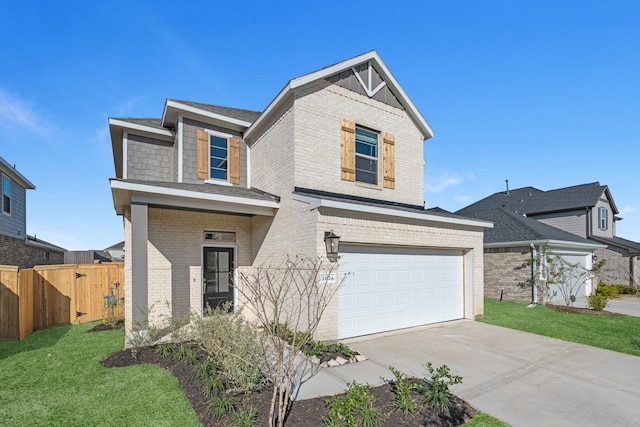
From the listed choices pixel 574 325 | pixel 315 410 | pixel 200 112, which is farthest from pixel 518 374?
pixel 200 112

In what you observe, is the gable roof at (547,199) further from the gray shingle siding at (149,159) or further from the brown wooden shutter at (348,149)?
the gray shingle siding at (149,159)

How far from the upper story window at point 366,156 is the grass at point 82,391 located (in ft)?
23.6

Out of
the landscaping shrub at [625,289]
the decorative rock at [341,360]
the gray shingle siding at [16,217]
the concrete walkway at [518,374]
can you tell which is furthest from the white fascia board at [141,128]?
the landscaping shrub at [625,289]

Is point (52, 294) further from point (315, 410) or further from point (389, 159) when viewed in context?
point (389, 159)

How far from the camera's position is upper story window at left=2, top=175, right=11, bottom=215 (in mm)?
14587

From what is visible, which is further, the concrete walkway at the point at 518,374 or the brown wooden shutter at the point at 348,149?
the brown wooden shutter at the point at 348,149

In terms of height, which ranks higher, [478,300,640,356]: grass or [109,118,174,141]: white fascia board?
[109,118,174,141]: white fascia board

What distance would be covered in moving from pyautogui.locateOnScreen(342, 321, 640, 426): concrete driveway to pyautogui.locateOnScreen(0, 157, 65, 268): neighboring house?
54.3 ft

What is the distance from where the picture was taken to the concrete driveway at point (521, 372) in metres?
4.24

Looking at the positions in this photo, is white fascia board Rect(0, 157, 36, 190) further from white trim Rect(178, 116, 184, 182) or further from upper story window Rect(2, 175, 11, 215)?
white trim Rect(178, 116, 184, 182)

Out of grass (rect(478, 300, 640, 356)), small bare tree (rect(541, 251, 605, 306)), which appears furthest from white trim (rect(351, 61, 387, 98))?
small bare tree (rect(541, 251, 605, 306))

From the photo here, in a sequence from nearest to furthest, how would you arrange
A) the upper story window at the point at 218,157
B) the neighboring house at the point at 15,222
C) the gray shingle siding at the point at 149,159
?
the upper story window at the point at 218,157
the gray shingle siding at the point at 149,159
the neighboring house at the point at 15,222

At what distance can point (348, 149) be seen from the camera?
30.2 ft

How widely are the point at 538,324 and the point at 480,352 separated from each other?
4.30 metres
